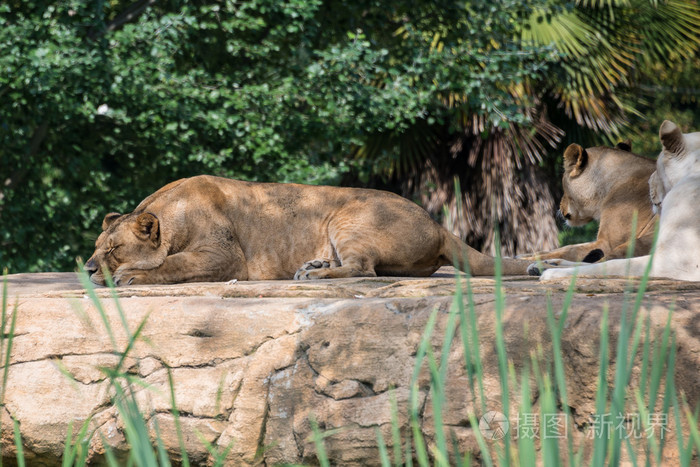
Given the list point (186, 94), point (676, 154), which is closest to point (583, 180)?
point (676, 154)

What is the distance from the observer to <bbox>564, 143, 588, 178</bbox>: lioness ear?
636cm

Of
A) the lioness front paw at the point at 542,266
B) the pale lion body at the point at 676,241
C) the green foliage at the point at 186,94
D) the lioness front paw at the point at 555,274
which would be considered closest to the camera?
the lioness front paw at the point at 555,274

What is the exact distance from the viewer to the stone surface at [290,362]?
Result: 3.07m

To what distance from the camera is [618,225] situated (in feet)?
19.3

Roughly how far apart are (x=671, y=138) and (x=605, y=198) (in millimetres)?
1411

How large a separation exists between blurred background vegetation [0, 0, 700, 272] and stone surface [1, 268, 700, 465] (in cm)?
508

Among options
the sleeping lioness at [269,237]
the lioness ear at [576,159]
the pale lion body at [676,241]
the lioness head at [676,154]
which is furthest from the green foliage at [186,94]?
the pale lion body at [676,241]

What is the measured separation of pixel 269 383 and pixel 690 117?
793 inches

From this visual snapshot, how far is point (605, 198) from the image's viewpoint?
243 inches

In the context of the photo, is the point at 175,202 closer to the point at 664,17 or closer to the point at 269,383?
the point at 269,383

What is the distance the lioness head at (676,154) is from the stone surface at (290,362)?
1.18m

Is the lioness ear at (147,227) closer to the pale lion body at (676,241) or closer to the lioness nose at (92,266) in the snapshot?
the lioness nose at (92,266)

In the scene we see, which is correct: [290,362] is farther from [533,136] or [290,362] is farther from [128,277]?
[533,136]

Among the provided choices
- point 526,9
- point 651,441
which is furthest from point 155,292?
point 526,9
